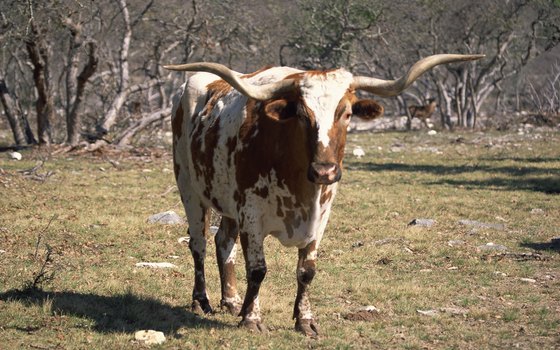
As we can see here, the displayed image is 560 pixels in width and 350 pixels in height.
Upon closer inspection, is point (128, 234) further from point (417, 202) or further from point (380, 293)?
point (417, 202)

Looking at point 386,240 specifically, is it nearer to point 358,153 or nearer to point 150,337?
point 150,337

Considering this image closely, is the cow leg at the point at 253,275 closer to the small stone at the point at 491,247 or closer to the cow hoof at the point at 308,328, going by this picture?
the cow hoof at the point at 308,328

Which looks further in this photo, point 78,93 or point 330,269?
point 78,93

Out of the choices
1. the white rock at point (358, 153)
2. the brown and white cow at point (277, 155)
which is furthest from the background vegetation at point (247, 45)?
the brown and white cow at point (277, 155)

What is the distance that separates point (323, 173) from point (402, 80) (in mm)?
1191

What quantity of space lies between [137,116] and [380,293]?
1846 centimetres

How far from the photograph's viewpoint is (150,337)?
21.5 ft

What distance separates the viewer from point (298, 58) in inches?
1651

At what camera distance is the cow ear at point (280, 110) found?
655cm

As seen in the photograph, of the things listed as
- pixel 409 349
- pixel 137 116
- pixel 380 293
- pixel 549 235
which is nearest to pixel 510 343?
pixel 409 349

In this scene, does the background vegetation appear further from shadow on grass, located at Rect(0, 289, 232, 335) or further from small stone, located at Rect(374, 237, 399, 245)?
shadow on grass, located at Rect(0, 289, 232, 335)

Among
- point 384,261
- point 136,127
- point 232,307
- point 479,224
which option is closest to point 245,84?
point 232,307

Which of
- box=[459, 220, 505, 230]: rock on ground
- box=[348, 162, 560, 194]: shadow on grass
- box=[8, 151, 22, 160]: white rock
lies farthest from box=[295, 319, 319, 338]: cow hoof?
box=[8, 151, 22, 160]: white rock

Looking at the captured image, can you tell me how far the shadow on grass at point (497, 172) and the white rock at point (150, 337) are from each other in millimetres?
11166
